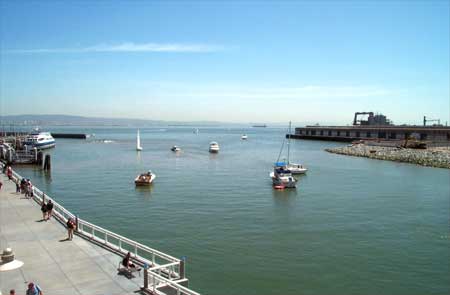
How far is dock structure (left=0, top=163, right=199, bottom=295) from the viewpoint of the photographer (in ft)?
46.4

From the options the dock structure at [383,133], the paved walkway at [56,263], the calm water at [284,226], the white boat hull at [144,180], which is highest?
the dock structure at [383,133]

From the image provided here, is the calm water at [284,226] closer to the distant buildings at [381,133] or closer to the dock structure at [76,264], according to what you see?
the dock structure at [76,264]

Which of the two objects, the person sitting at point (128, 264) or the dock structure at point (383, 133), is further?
the dock structure at point (383, 133)

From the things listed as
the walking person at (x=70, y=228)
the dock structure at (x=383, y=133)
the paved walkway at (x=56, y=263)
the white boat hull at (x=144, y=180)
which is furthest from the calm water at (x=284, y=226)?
the dock structure at (x=383, y=133)

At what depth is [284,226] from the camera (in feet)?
99.1

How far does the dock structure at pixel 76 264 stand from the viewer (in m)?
14.2

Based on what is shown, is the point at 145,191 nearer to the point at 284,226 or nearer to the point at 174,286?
the point at 284,226

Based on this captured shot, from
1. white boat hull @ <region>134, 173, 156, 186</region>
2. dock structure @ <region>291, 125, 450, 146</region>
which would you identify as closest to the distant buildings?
dock structure @ <region>291, 125, 450, 146</region>

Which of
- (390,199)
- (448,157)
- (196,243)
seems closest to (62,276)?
(196,243)

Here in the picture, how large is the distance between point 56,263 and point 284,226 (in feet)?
59.7

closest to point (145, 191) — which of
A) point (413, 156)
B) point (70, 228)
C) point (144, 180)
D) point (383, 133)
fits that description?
point (144, 180)

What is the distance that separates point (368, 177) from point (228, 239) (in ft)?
127

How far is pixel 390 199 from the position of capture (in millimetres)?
41656

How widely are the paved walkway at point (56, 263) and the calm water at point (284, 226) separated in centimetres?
493
